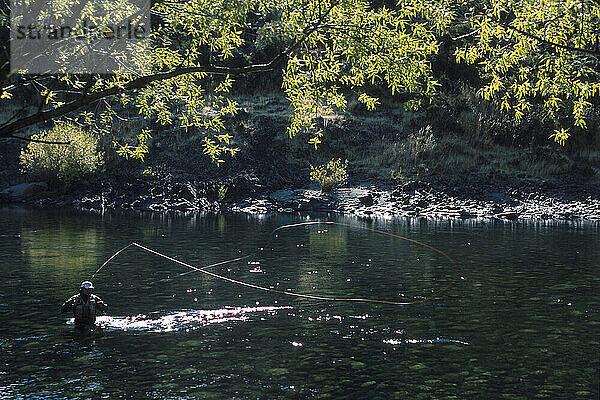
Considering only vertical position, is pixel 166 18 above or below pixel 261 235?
above

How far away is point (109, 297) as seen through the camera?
20.3 m

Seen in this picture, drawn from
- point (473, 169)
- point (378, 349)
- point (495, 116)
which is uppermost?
point (495, 116)

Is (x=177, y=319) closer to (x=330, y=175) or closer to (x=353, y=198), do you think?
(x=353, y=198)

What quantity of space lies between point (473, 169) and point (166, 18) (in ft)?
131

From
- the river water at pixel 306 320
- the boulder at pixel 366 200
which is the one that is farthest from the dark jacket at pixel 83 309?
the boulder at pixel 366 200

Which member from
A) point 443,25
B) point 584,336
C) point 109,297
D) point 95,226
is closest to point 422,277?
point 584,336

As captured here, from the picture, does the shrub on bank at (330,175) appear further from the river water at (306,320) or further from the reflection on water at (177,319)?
the reflection on water at (177,319)

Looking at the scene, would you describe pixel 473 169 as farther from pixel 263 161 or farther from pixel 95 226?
pixel 95 226

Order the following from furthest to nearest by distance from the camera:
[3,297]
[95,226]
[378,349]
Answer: [95,226] → [3,297] → [378,349]

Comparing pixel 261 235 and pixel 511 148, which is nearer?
pixel 261 235

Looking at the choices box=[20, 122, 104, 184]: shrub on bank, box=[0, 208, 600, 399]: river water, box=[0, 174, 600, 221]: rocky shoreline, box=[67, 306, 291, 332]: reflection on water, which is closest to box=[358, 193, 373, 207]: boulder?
box=[0, 174, 600, 221]: rocky shoreline

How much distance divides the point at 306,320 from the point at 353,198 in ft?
103

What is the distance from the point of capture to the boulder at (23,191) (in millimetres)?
53031

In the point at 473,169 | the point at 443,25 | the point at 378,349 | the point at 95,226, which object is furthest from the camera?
the point at 473,169
